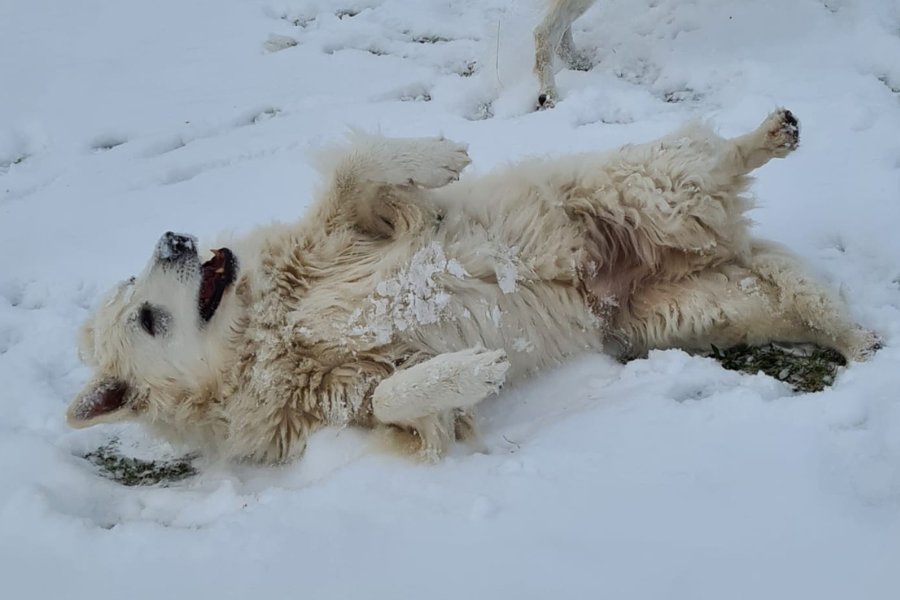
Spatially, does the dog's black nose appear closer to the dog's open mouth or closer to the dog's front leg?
the dog's open mouth

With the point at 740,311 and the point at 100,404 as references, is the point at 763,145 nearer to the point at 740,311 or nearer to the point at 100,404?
the point at 740,311

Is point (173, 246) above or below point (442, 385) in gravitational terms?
above

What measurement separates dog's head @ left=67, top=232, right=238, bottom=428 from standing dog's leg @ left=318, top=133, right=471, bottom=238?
67 centimetres

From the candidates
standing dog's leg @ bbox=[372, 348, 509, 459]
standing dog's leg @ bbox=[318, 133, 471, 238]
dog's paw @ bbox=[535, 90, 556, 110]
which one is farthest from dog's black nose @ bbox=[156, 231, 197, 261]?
dog's paw @ bbox=[535, 90, 556, 110]

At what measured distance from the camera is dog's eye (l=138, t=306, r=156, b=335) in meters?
4.23

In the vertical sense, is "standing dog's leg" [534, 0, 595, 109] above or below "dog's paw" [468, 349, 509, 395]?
above

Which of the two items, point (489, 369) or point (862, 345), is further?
point (862, 345)

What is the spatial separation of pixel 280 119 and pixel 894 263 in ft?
15.3

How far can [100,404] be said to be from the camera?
163 inches

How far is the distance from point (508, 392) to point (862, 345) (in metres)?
1.69

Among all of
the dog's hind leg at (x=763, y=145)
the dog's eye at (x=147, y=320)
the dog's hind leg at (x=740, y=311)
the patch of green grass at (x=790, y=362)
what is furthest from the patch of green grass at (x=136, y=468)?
the dog's hind leg at (x=763, y=145)

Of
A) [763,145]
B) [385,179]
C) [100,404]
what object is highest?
[763,145]

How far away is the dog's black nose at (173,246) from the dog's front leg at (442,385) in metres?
1.28

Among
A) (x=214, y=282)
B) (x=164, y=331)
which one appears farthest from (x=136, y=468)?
(x=214, y=282)
